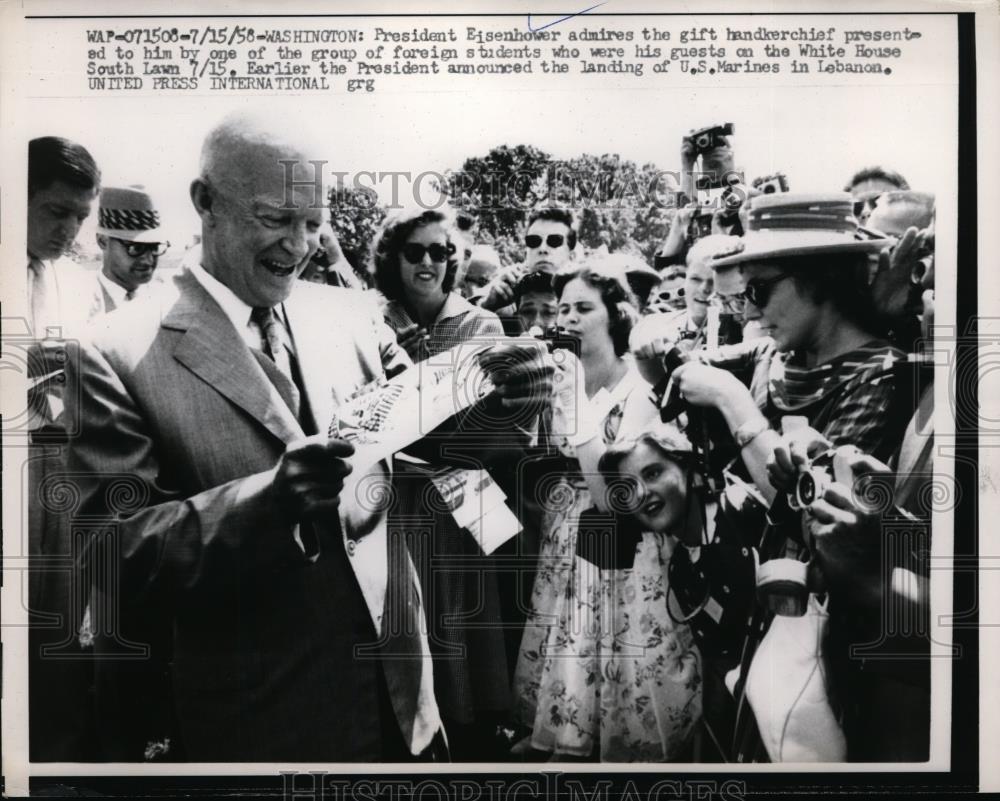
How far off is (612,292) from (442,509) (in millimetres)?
1017

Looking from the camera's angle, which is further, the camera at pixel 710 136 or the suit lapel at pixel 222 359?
the camera at pixel 710 136

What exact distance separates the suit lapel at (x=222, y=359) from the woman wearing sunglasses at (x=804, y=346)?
149cm

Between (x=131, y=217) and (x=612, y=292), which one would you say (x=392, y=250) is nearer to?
(x=612, y=292)

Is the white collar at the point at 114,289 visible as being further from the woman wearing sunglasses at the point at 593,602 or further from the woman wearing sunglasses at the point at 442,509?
the woman wearing sunglasses at the point at 593,602

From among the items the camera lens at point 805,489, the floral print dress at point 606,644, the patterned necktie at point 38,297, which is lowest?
the floral print dress at point 606,644

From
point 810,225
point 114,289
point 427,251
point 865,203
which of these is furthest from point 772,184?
point 114,289

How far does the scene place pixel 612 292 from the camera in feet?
12.7

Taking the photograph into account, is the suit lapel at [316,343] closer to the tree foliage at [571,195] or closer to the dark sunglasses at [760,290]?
the tree foliage at [571,195]

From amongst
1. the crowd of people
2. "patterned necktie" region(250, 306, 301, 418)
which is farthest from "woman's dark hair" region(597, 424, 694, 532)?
"patterned necktie" region(250, 306, 301, 418)

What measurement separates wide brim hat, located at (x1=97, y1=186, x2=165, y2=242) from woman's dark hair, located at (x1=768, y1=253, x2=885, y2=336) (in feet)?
7.48

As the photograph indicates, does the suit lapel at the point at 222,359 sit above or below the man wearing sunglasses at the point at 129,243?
below

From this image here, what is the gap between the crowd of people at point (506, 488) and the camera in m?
3.80

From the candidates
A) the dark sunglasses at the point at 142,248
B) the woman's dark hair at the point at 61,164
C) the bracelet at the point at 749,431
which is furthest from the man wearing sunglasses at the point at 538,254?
the woman's dark hair at the point at 61,164

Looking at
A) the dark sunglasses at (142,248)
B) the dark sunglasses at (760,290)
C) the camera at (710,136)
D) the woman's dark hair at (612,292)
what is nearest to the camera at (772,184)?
the camera at (710,136)
